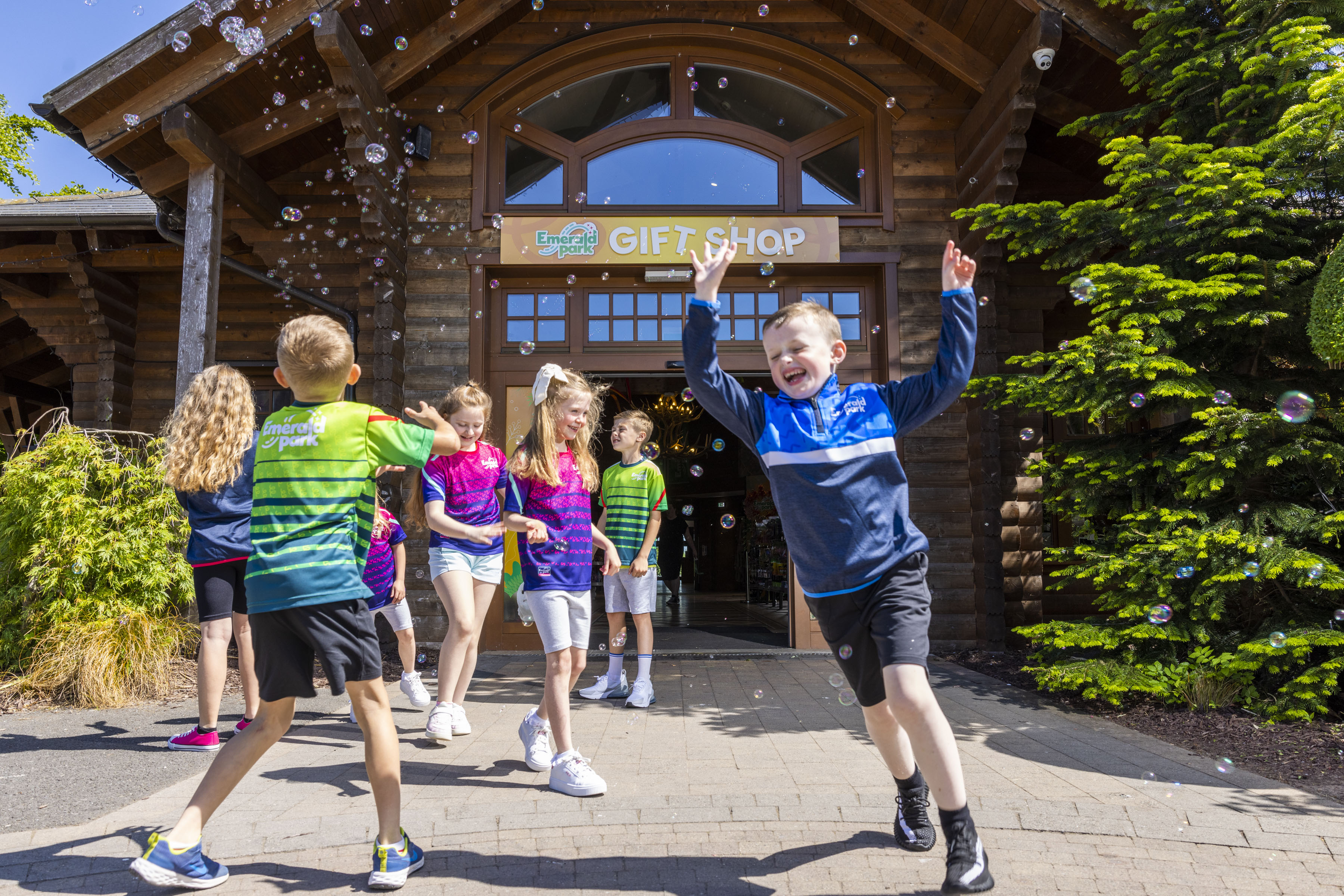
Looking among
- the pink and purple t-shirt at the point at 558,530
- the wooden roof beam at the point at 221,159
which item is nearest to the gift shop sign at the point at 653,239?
the wooden roof beam at the point at 221,159

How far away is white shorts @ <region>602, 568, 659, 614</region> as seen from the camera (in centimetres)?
547

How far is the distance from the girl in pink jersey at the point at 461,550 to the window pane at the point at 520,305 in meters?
3.69

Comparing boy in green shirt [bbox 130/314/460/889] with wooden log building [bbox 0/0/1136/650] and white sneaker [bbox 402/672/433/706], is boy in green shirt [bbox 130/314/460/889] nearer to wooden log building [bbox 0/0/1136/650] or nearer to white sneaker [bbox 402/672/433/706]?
white sneaker [bbox 402/672/433/706]

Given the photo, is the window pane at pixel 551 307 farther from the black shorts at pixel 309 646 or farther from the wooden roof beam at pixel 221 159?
the black shorts at pixel 309 646

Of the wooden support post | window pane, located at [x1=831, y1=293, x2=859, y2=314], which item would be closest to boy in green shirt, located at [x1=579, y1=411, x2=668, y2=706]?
window pane, located at [x1=831, y1=293, x2=859, y2=314]

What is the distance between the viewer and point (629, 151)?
824 centimetres

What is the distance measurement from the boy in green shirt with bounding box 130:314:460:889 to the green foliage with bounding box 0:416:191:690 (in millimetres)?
3471

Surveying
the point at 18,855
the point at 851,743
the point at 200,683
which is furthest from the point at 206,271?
the point at 851,743

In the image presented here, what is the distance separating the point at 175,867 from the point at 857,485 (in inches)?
91.6

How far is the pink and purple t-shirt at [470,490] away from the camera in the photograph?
4328 mm

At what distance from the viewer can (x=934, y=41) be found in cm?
763

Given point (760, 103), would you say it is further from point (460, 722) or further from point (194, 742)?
point (194, 742)

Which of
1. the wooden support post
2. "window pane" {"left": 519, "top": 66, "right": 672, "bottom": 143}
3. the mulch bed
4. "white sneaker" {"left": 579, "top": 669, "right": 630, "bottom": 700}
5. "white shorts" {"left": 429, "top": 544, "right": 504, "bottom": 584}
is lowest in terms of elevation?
"white sneaker" {"left": 579, "top": 669, "right": 630, "bottom": 700}

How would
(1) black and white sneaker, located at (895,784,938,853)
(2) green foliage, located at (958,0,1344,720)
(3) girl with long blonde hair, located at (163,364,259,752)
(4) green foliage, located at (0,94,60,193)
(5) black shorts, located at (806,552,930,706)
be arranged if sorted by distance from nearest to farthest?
(5) black shorts, located at (806,552,930,706)
(1) black and white sneaker, located at (895,784,938,853)
(3) girl with long blonde hair, located at (163,364,259,752)
(2) green foliage, located at (958,0,1344,720)
(4) green foliage, located at (0,94,60,193)
